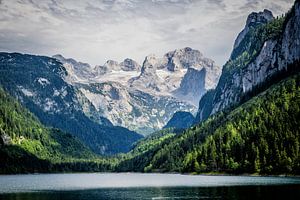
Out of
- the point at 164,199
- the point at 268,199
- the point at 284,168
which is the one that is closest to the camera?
the point at 268,199

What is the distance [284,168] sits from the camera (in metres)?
194

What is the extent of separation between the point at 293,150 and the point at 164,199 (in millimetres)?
95747

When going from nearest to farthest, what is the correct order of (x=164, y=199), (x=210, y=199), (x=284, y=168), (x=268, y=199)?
1. (x=268, y=199)
2. (x=210, y=199)
3. (x=164, y=199)
4. (x=284, y=168)

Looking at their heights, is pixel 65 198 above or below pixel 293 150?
below

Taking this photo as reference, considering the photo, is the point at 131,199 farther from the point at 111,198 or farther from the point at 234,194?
the point at 234,194

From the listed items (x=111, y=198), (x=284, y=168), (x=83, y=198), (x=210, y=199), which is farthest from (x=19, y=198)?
(x=284, y=168)

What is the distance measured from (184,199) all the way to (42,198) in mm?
40728

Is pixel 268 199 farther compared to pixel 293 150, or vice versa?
pixel 293 150

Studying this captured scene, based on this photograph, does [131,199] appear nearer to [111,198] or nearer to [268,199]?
[111,198]

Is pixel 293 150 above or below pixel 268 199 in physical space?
above

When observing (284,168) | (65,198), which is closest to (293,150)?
(284,168)

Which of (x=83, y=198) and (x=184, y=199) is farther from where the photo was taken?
(x=83, y=198)

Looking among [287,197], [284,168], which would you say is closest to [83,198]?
[287,197]

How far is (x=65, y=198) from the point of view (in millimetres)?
125188
